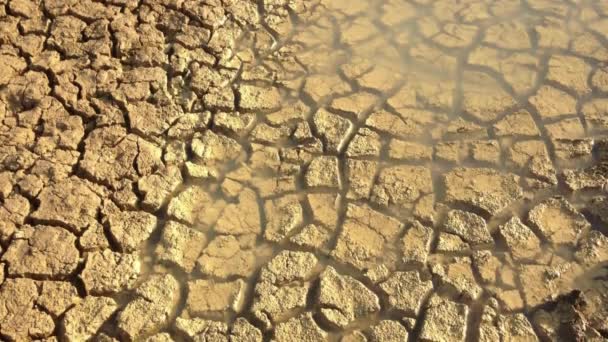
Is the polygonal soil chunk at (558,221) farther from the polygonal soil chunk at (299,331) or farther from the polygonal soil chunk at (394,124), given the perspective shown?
the polygonal soil chunk at (299,331)

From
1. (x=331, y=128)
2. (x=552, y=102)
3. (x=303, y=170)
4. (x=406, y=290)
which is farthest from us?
(x=552, y=102)

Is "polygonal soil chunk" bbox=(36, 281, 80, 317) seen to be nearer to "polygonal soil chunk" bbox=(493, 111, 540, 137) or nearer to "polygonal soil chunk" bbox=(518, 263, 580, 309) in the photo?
"polygonal soil chunk" bbox=(518, 263, 580, 309)

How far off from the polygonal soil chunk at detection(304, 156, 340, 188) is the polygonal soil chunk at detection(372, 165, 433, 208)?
217 millimetres

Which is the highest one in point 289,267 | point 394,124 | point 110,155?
point 394,124

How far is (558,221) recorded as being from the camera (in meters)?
2.78

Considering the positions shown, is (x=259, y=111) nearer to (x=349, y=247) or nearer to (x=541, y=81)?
(x=349, y=247)

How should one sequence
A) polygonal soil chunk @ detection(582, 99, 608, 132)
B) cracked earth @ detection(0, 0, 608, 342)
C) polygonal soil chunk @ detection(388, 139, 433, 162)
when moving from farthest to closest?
polygonal soil chunk @ detection(582, 99, 608, 132) → polygonal soil chunk @ detection(388, 139, 433, 162) → cracked earth @ detection(0, 0, 608, 342)

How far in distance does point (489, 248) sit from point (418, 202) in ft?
1.30

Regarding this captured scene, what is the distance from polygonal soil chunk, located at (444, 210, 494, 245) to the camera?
107 inches

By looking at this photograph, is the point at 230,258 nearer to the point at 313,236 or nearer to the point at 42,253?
the point at 313,236

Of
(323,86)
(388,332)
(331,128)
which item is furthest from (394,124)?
(388,332)

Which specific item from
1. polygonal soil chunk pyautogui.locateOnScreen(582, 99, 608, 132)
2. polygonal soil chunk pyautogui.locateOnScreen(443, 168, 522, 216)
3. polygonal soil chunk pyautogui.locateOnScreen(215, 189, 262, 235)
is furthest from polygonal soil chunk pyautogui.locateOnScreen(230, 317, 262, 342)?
polygonal soil chunk pyautogui.locateOnScreen(582, 99, 608, 132)

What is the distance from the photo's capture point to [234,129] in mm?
3186

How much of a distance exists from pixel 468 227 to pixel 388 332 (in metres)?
0.67
